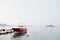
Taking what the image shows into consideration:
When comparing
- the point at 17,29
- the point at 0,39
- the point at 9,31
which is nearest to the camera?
the point at 0,39

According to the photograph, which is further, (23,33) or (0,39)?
(23,33)

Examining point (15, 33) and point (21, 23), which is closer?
point (15, 33)

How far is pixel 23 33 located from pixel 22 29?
1.66 ft

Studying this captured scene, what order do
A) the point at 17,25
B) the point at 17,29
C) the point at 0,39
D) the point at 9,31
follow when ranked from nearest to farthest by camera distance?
the point at 0,39 < the point at 17,29 < the point at 17,25 < the point at 9,31

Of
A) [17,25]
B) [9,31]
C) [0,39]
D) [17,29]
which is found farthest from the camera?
[9,31]

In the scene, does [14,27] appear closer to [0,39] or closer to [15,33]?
[15,33]

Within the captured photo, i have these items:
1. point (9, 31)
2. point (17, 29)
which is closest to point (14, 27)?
point (17, 29)

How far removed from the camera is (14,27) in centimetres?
1028

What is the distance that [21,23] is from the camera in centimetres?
A: 1101

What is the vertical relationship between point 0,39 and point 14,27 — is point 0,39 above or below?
below

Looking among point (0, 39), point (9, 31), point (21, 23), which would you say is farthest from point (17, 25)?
point (0, 39)

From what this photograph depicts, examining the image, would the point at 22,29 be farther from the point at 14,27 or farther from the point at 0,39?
the point at 0,39

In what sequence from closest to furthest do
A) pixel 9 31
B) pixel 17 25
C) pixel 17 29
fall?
pixel 17 29 → pixel 17 25 → pixel 9 31

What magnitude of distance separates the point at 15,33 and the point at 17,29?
34cm
